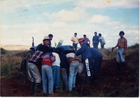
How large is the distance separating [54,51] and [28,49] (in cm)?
172

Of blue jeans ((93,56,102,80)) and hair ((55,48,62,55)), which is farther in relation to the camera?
blue jeans ((93,56,102,80))

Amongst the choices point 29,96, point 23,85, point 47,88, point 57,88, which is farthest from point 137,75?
point 23,85

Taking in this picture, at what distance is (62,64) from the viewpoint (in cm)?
608

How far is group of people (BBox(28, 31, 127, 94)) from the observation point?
5754 mm

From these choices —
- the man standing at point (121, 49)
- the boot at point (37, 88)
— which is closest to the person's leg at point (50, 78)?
the boot at point (37, 88)

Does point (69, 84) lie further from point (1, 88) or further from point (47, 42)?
point (1, 88)

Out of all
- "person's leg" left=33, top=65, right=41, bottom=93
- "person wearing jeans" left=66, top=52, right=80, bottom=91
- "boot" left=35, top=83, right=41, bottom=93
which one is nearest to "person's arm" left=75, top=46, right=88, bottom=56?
"person wearing jeans" left=66, top=52, right=80, bottom=91

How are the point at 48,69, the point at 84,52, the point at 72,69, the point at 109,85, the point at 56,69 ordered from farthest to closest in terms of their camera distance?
the point at 84,52, the point at 109,85, the point at 72,69, the point at 56,69, the point at 48,69

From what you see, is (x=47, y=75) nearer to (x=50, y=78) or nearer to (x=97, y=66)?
(x=50, y=78)

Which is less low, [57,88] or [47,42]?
[47,42]

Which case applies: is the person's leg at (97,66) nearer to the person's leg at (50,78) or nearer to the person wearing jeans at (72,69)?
the person wearing jeans at (72,69)

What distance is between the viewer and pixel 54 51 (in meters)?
6.18

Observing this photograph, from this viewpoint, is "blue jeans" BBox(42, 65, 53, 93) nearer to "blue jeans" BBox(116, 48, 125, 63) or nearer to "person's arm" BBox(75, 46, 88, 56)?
"person's arm" BBox(75, 46, 88, 56)

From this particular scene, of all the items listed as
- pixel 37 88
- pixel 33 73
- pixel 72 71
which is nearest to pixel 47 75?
pixel 33 73
